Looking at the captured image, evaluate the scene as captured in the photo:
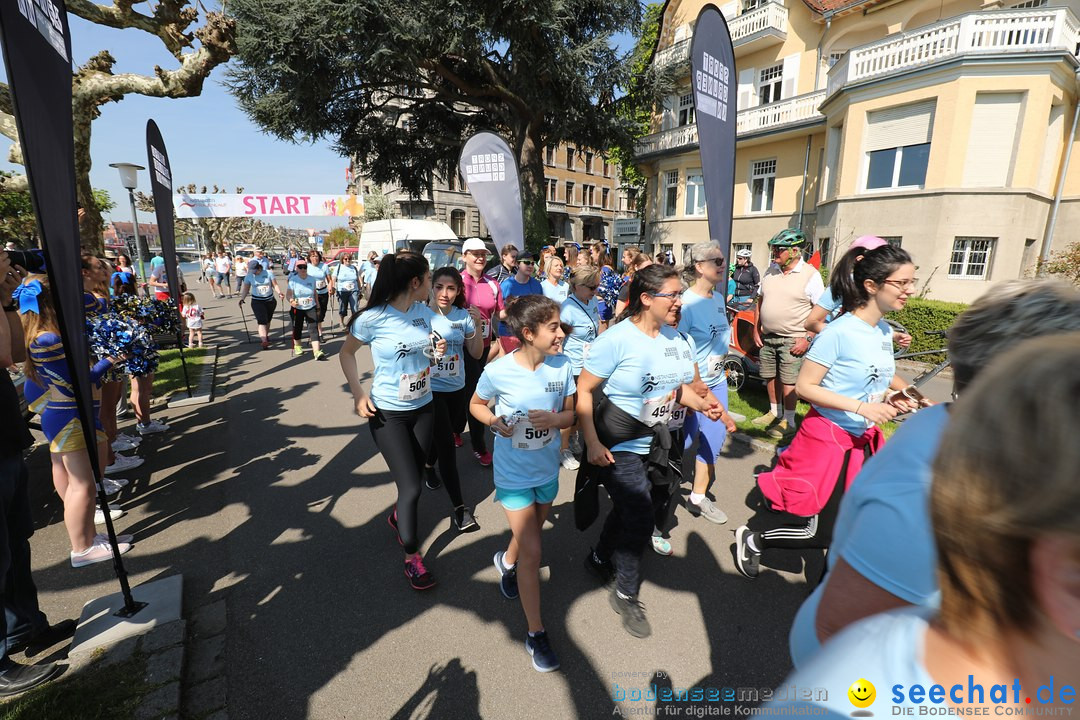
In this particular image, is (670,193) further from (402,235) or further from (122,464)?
(122,464)

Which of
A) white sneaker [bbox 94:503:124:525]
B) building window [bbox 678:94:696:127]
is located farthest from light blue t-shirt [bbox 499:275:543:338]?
building window [bbox 678:94:696:127]

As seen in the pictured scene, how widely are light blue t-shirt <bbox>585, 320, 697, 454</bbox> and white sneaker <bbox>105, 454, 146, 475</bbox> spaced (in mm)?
4827

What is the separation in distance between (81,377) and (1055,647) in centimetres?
372

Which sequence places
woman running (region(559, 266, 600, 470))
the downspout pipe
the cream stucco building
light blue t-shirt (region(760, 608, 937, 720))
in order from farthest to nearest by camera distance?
1. the downspout pipe
2. the cream stucco building
3. woman running (region(559, 266, 600, 470))
4. light blue t-shirt (region(760, 608, 937, 720))

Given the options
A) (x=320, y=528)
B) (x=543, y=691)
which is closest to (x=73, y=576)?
(x=320, y=528)

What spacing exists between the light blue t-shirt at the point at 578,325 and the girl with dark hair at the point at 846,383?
2192 mm

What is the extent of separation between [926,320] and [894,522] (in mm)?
11470

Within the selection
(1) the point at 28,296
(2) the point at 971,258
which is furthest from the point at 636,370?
(2) the point at 971,258

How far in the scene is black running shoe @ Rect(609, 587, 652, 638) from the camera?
8.91 ft

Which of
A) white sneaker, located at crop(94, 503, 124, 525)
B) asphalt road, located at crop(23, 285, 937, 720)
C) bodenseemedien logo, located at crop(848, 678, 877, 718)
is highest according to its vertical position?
bodenseemedien logo, located at crop(848, 678, 877, 718)

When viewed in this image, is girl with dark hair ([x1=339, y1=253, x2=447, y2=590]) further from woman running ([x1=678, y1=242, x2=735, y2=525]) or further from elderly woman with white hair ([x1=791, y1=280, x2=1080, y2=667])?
elderly woman with white hair ([x1=791, y1=280, x2=1080, y2=667])

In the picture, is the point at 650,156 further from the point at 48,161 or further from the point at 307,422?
the point at 48,161

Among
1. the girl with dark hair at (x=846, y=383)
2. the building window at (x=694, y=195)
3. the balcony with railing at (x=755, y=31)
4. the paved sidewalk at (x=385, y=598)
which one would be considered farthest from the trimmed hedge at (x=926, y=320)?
the balcony with railing at (x=755, y=31)

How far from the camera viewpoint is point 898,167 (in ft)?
49.3
